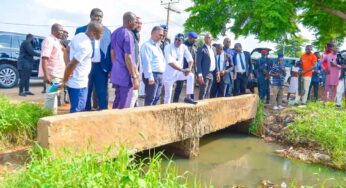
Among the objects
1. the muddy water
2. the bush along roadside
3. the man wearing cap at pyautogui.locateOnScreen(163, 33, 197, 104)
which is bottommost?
the muddy water

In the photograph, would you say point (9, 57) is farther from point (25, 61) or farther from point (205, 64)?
point (205, 64)

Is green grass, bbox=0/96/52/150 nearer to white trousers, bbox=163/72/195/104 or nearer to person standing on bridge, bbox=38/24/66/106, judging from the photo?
person standing on bridge, bbox=38/24/66/106

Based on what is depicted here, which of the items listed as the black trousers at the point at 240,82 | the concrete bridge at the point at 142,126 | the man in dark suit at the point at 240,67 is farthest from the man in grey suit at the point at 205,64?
the black trousers at the point at 240,82

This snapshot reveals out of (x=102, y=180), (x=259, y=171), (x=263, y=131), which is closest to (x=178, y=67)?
(x=259, y=171)

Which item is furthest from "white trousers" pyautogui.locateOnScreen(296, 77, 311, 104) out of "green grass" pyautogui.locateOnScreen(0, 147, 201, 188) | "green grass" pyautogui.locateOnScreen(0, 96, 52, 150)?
"green grass" pyautogui.locateOnScreen(0, 147, 201, 188)

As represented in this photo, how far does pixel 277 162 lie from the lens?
548cm

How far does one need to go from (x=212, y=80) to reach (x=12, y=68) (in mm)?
6055

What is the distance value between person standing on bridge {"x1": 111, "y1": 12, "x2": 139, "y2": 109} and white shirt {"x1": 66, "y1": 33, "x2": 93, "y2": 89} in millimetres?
516

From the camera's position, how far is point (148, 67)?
5125 mm

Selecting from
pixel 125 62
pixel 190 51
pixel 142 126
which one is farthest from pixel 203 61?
pixel 142 126

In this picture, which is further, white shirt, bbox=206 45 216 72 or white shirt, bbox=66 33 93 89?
white shirt, bbox=206 45 216 72

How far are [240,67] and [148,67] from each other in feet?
11.9

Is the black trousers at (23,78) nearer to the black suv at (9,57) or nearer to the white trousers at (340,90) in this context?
the black suv at (9,57)

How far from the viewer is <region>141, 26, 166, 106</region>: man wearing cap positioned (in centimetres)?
518
